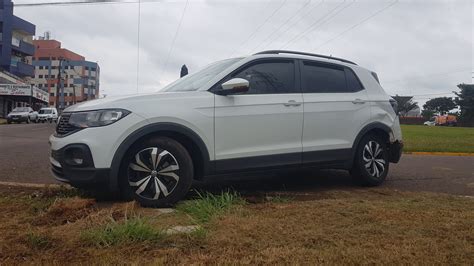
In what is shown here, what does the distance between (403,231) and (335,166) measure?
7.60 feet

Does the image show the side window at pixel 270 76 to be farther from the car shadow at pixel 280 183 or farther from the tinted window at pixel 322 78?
the car shadow at pixel 280 183

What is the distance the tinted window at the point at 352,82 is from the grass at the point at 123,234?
378 cm

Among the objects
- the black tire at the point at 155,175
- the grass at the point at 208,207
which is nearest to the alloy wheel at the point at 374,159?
the grass at the point at 208,207

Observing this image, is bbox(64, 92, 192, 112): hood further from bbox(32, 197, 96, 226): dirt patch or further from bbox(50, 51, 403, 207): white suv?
bbox(32, 197, 96, 226): dirt patch

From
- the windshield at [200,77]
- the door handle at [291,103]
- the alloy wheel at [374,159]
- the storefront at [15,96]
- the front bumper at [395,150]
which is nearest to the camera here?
the windshield at [200,77]

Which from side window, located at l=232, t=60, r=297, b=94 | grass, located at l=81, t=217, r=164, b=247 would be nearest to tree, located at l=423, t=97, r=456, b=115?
side window, located at l=232, t=60, r=297, b=94

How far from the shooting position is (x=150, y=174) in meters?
4.52

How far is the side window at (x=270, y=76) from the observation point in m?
5.31

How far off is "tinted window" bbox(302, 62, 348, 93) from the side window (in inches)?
8.7

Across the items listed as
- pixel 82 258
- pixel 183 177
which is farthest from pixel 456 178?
pixel 82 258

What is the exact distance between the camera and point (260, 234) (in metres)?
3.44

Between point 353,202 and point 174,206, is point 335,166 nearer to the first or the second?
point 353,202

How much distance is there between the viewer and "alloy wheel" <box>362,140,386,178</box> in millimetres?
6129

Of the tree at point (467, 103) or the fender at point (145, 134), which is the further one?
the tree at point (467, 103)
